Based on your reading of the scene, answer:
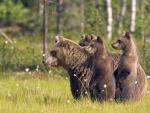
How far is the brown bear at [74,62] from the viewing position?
11.3m

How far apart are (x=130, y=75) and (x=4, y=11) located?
82.6ft

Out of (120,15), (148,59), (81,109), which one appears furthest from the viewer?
(120,15)

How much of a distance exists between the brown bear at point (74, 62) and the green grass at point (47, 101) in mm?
271

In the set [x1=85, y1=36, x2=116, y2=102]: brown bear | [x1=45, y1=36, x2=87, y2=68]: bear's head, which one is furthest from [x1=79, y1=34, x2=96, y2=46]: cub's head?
[x1=45, y1=36, x2=87, y2=68]: bear's head

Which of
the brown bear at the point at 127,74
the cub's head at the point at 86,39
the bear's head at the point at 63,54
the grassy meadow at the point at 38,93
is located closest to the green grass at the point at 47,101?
the grassy meadow at the point at 38,93

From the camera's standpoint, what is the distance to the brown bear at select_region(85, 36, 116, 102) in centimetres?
1134

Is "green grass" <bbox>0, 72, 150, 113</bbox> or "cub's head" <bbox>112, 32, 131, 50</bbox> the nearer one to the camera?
"green grass" <bbox>0, 72, 150, 113</bbox>

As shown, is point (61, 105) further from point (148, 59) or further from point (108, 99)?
point (148, 59)

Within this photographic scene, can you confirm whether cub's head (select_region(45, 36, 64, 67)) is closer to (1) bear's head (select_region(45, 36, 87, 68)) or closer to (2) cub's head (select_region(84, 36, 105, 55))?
(1) bear's head (select_region(45, 36, 87, 68))

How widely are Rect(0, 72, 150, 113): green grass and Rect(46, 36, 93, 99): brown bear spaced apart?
0.27 metres

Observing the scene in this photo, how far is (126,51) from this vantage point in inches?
455

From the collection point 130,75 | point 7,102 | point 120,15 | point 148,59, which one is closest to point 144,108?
point 130,75

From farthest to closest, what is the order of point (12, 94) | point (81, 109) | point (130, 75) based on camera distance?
point (12, 94) → point (130, 75) → point (81, 109)

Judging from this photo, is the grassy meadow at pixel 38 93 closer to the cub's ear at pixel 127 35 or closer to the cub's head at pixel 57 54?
the cub's head at pixel 57 54
